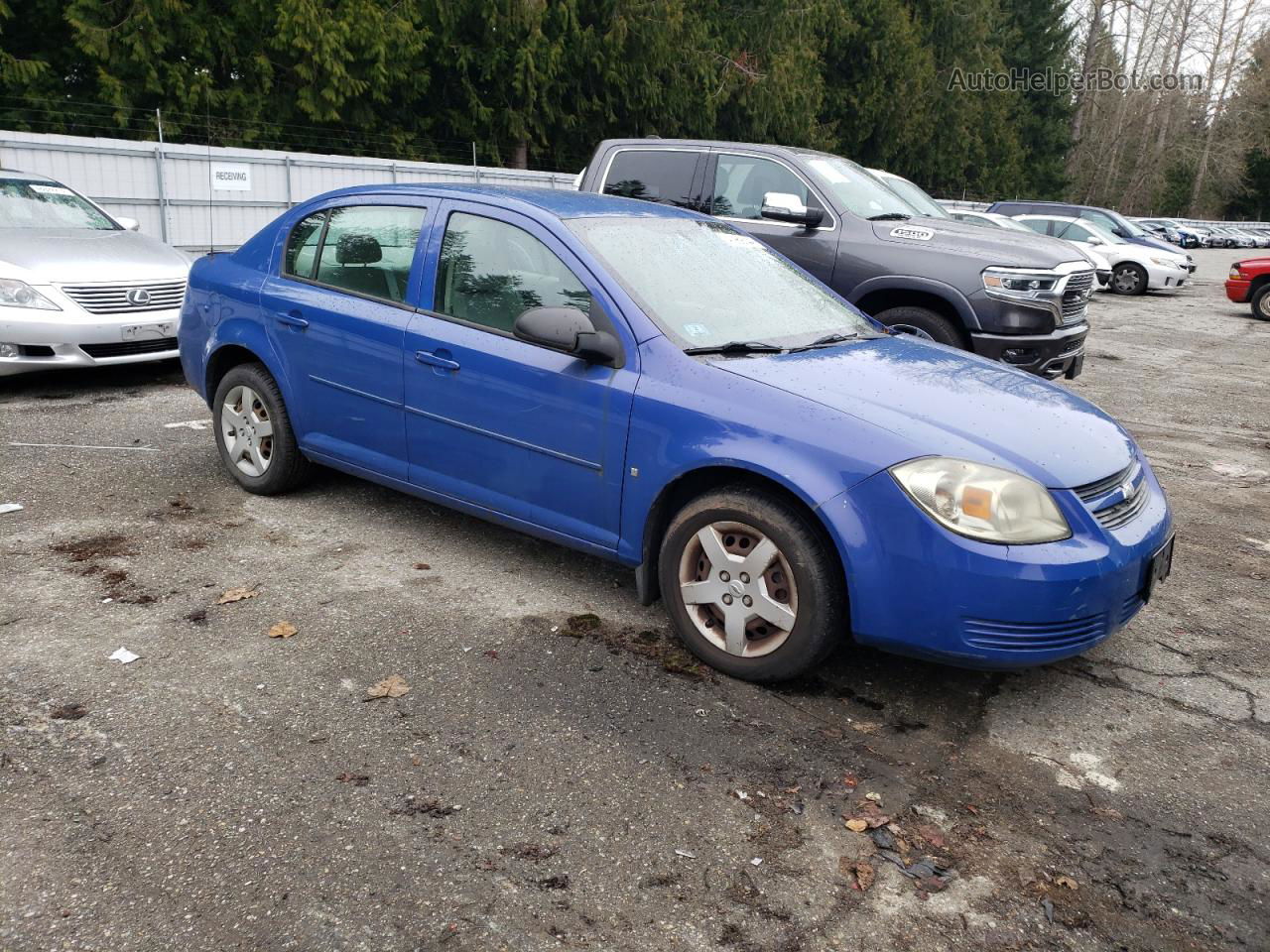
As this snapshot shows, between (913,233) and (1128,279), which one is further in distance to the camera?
(1128,279)

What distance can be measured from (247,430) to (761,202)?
4.59m

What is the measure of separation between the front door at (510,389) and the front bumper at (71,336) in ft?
11.6

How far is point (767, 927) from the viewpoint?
255 cm

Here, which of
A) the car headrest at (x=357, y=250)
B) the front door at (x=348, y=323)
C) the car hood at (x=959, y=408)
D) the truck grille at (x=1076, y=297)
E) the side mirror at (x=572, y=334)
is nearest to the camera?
the car hood at (x=959, y=408)

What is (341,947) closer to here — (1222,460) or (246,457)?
(246,457)

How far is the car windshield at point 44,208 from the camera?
8.60m

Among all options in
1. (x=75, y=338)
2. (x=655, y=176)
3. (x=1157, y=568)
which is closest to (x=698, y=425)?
(x=1157, y=568)

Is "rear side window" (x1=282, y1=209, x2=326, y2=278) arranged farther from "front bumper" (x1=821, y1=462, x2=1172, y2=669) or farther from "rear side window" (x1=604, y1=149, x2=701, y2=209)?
"rear side window" (x1=604, y1=149, x2=701, y2=209)

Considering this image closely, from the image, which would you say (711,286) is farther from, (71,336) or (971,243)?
(71,336)

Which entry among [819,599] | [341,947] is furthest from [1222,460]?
[341,947]

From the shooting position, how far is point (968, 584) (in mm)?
3289

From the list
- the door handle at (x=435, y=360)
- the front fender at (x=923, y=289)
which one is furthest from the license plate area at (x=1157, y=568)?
the front fender at (x=923, y=289)

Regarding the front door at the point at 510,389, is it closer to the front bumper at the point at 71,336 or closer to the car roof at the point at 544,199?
the car roof at the point at 544,199

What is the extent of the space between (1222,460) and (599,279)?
17.4 ft
